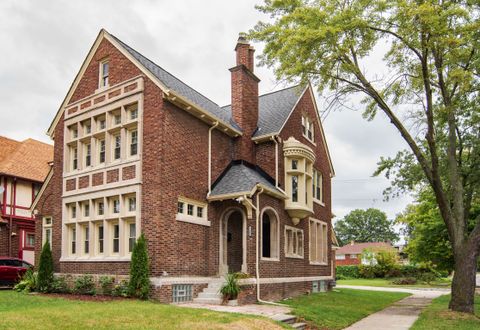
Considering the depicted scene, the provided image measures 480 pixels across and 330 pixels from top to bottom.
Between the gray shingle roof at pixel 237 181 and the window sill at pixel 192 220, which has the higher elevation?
the gray shingle roof at pixel 237 181

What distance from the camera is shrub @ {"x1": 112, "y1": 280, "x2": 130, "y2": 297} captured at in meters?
14.9

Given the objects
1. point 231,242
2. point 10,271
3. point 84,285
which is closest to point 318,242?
point 231,242

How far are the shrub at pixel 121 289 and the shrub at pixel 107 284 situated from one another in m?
0.39

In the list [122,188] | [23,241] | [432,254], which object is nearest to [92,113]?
[122,188]

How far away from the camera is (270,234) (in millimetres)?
18984

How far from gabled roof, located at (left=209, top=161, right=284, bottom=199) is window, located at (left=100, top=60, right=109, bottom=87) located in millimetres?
5729

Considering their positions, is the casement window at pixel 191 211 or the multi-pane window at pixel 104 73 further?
the multi-pane window at pixel 104 73

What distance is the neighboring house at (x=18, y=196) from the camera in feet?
87.1

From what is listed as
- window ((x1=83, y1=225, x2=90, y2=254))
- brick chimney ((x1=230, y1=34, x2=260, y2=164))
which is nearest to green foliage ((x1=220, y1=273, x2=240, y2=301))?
window ((x1=83, y1=225, x2=90, y2=254))

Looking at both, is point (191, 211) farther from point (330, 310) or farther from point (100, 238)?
point (330, 310)

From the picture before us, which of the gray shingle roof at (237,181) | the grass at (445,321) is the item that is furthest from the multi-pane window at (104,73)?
the grass at (445,321)

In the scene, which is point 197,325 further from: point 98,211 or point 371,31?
point 371,31

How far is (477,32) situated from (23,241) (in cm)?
2524

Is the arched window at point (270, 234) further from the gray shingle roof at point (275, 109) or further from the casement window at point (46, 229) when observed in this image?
the casement window at point (46, 229)
